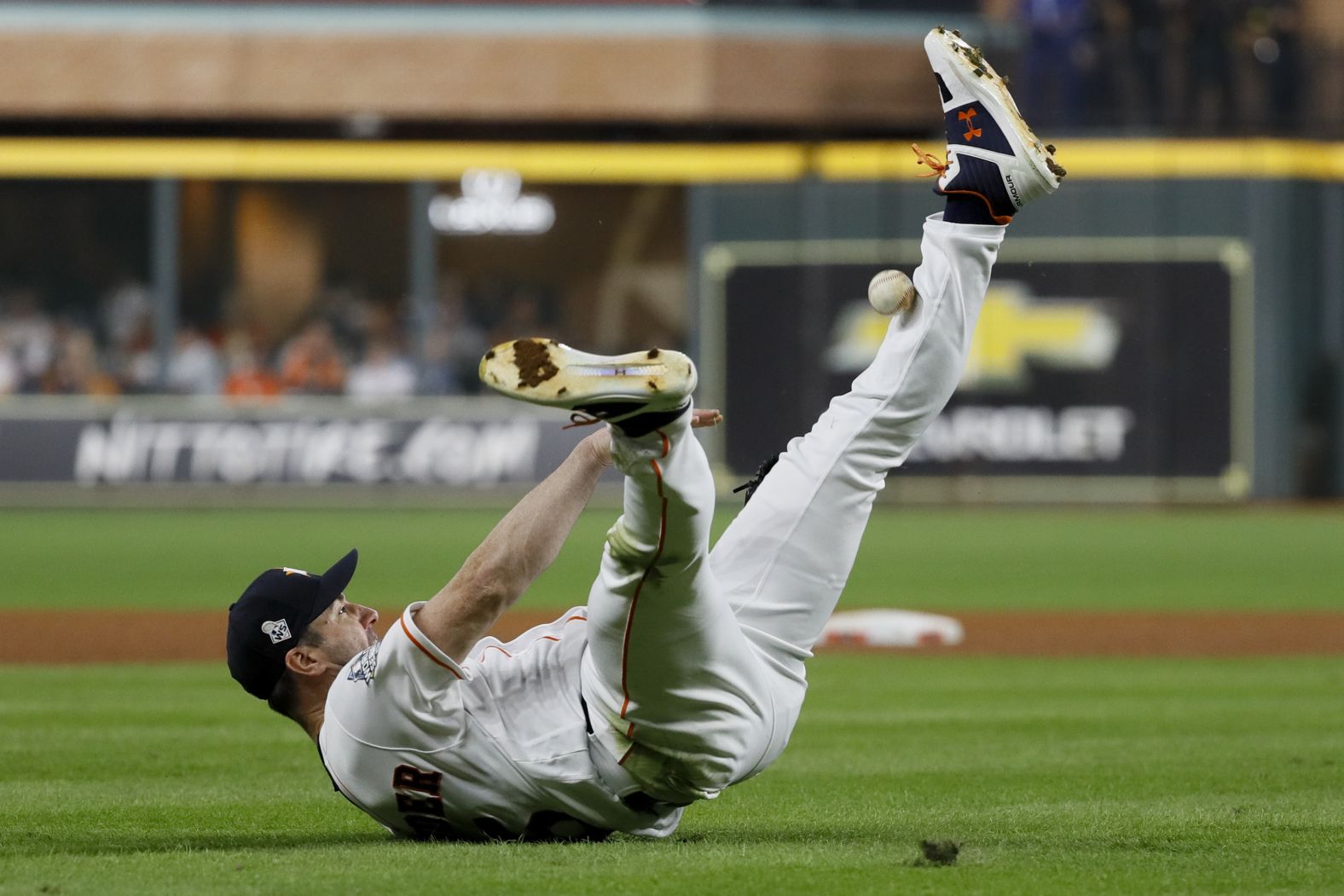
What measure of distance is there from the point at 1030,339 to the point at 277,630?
1754 centimetres

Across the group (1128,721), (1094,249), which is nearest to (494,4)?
(1094,249)

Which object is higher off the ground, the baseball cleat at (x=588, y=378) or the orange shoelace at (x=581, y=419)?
the baseball cleat at (x=588, y=378)

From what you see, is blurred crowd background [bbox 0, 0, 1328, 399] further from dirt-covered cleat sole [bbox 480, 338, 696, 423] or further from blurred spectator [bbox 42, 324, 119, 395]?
dirt-covered cleat sole [bbox 480, 338, 696, 423]

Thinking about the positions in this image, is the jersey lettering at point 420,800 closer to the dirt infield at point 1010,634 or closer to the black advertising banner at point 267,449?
the dirt infield at point 1010,634

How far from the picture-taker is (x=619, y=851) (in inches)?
158

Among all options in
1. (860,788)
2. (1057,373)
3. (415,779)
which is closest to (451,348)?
(1057,373)

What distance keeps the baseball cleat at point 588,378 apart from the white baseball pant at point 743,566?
121 mm

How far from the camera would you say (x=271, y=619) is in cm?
401

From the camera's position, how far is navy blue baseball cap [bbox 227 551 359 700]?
4.00 metres

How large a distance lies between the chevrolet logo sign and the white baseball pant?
16507 millimetres

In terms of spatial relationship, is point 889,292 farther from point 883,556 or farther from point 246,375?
point 246,375

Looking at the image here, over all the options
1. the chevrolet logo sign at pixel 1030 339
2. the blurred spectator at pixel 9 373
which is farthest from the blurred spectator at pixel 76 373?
the chevrolet logo sign at pixel 1030 339

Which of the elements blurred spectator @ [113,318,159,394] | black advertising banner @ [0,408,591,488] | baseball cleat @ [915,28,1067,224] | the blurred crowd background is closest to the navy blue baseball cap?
baseball cleat @ [915,28,1067,224]

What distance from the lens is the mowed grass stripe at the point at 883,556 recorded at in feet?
39.4
